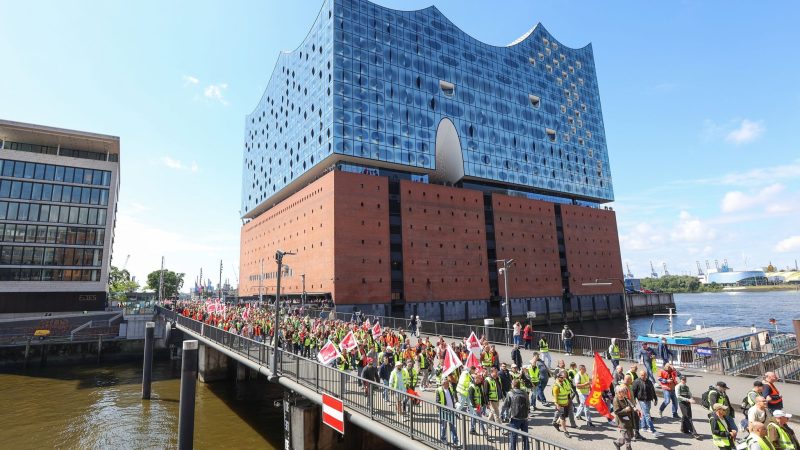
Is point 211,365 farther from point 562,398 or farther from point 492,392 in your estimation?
point 562,398

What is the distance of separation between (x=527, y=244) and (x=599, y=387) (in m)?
69.3

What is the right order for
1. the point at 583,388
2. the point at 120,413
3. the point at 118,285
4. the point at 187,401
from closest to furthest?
1. the point at 583,388
2. the point at 187,401
3. the point at 120,413
4. the point at 118,285

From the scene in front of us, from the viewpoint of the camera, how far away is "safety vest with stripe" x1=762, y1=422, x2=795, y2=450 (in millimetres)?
7615

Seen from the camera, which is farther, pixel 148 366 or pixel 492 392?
pixel 148 366

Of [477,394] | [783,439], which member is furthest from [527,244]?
[783,439]

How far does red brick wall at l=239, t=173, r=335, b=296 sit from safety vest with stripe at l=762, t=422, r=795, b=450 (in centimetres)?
5217

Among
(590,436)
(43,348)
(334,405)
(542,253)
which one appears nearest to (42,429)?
(334,405)

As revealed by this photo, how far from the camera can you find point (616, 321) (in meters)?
83.6

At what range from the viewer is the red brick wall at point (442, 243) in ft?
210

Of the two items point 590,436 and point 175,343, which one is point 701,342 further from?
point 175,343

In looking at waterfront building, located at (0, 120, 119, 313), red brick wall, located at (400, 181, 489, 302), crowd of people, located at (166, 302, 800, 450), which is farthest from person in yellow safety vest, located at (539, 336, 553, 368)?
waterfront building, located at (0, 120, 119, 313)

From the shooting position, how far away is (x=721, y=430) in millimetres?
9352

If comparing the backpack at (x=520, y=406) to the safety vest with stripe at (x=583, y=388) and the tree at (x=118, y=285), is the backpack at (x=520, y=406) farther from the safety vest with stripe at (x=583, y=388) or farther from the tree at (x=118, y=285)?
the tree at (x=118, y=285)

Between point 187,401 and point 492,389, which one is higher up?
point 492,389
